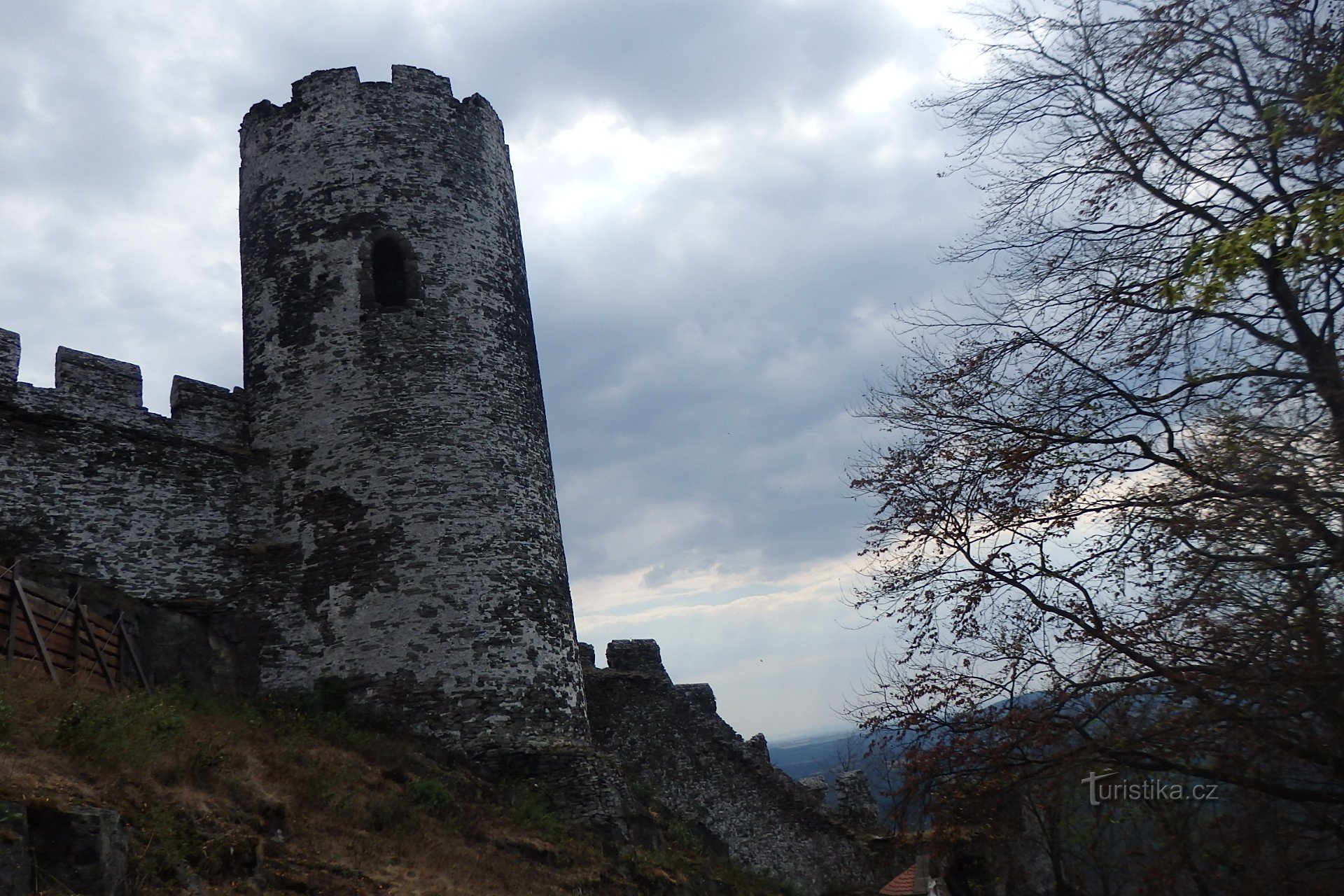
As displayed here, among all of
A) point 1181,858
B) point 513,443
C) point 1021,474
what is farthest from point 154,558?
point 1181,858

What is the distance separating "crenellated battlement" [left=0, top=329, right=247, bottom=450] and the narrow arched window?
269 cm

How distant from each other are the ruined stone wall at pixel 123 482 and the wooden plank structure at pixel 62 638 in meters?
0.71

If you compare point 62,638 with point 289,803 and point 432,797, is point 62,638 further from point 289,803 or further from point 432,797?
point 432,797

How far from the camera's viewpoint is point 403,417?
14.6m

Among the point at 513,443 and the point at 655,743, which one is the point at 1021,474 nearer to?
the point at 513,443

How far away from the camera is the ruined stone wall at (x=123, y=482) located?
40.4 ft

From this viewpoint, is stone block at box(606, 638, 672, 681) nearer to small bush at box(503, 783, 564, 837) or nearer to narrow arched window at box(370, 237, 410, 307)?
small bush at box(503, 783, 564, 837)

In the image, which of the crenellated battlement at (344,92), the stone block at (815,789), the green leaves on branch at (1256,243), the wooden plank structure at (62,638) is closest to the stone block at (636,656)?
the stone block at (815,789)

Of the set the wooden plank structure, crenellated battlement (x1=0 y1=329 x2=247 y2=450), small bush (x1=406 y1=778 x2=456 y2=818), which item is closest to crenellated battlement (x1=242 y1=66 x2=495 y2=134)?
crenellated battlement (x1=0 y1=329 x2=247 y2=450)

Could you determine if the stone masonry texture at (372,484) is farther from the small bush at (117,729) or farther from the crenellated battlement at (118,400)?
the small bush at (117,729)

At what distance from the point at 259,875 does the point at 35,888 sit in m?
2.03

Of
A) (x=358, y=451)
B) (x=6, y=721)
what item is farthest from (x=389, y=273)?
(x=6, y=721)

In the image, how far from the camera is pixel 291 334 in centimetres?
1526

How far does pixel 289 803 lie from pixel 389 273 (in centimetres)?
897
